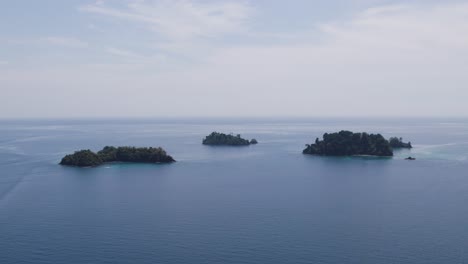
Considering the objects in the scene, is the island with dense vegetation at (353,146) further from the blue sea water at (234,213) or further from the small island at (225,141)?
the small island at (225,141)

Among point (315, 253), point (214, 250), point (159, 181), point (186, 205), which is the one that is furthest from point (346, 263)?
point (159, 181)

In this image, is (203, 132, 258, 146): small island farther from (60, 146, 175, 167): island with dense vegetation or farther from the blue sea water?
the blue sea water

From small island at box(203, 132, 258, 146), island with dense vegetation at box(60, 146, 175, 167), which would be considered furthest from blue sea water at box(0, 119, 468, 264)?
small island at box(203, 132, 258, 146)

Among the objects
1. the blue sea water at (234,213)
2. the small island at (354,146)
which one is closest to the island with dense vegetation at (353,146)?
the small island at (354,146)

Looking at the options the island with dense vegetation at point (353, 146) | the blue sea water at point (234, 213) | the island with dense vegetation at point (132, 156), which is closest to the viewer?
the blue sea water at point (234, 213)

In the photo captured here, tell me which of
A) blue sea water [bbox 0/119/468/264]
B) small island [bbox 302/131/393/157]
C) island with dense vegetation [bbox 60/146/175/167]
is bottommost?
blue sea water [bbox 0/119/468/264]
